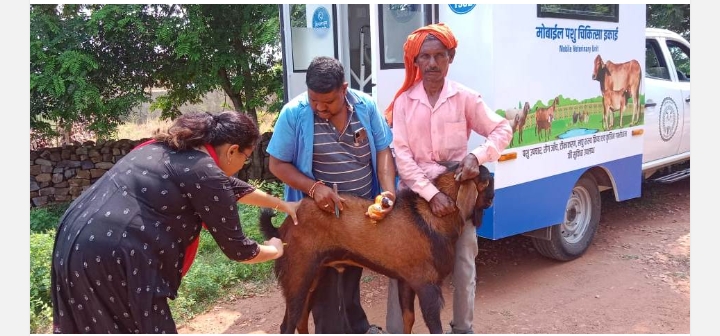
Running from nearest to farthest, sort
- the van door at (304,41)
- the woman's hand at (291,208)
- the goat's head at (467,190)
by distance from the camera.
A: the woman's hand at (291,208)
the goat's head at (467,190)
the van door at (304,41)

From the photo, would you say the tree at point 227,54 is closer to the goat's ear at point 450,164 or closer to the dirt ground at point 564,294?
the dirt ground at point 564,294

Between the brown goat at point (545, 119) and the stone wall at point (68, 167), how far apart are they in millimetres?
5219

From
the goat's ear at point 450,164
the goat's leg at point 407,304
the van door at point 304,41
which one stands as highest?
the van door at point 304,41

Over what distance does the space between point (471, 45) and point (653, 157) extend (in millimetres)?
2972

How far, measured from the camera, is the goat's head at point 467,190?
2.74 m

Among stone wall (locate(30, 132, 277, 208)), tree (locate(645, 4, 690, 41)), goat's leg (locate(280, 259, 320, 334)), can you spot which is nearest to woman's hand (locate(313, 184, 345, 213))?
goat's leg (locate(280, 259, 320, 334))

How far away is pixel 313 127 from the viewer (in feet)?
8.75

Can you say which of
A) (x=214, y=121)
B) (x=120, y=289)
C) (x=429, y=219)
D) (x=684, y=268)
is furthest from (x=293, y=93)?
(x=684, y=268)

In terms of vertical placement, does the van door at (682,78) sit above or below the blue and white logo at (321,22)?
below

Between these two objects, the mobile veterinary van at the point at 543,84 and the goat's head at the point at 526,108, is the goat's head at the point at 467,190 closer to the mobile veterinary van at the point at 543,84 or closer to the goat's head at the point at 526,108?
the mobile veterinary van at the point at 543,84

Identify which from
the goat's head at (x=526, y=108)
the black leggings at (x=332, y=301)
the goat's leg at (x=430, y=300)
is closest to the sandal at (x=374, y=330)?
the black leggings at (x=332, y=301)

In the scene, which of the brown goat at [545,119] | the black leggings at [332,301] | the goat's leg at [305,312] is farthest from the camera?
the brown goat at [545,119]

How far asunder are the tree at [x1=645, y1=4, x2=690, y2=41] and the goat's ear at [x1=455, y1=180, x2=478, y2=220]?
8103 millimetres

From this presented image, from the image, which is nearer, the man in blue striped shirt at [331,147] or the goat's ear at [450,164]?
the man in blue striped shirt at [331,147]
